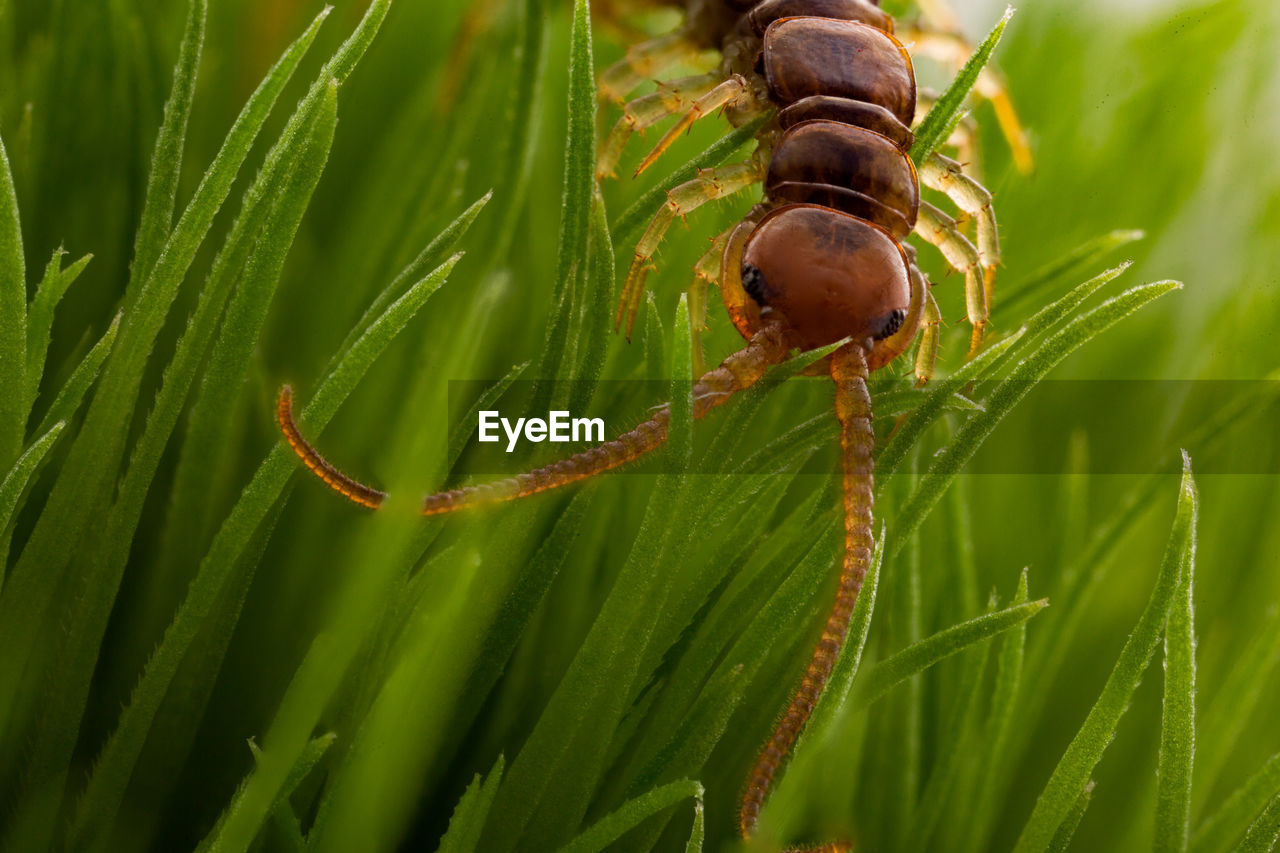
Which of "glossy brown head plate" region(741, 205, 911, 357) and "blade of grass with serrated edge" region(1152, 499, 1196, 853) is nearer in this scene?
"blade of grass with serrated edge" region(1152, 499, 1196, 853)

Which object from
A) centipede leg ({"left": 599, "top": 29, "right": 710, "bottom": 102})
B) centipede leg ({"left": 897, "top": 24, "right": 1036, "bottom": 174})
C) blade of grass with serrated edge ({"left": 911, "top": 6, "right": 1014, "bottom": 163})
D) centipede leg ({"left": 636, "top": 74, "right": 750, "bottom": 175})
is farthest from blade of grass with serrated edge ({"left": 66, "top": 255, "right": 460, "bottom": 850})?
centipede leg ({"left": 599, "top": 29, "right": 710, "bottom": 102})

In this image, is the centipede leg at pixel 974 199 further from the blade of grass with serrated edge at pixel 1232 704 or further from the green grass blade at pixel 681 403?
the green grass blade at pixel 681 403

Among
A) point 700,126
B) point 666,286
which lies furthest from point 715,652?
point 700,126

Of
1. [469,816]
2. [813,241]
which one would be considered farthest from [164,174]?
[813,241]

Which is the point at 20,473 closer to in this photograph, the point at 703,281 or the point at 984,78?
the point at 703,281

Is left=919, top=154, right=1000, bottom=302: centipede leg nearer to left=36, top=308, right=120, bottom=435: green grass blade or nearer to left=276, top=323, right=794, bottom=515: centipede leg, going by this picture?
left=276, top=323, right=794, bottom=515: centipede leg

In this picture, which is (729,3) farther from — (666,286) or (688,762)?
(688,762)

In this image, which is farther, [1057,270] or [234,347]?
[1057,270]
